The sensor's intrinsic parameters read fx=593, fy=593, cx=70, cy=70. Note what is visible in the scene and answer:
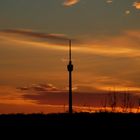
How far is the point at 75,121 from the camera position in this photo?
26625 millimetres

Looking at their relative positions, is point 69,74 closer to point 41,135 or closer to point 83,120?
point 83,120

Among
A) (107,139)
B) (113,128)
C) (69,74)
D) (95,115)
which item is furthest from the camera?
(69,74)

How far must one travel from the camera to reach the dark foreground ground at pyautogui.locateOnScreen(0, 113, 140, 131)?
83.4 feet

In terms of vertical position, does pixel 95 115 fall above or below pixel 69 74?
below

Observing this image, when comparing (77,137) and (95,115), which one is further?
(95,115)

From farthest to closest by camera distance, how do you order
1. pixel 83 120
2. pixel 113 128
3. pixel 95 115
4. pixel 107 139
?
pixel 95 115 → pixel 83 120 → pixel 113 128 → pixel 107 139

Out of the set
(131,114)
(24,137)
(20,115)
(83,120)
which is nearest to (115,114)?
(131,114)

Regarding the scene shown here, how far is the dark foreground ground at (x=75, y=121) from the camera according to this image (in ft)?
83.4

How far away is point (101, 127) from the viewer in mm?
25141

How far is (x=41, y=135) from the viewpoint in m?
23.9

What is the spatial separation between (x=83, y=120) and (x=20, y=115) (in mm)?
4487

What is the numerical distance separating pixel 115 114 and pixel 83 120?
2.80 metres

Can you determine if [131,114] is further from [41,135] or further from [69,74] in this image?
[69,74]

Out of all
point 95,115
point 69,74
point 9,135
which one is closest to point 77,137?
point 9,135
